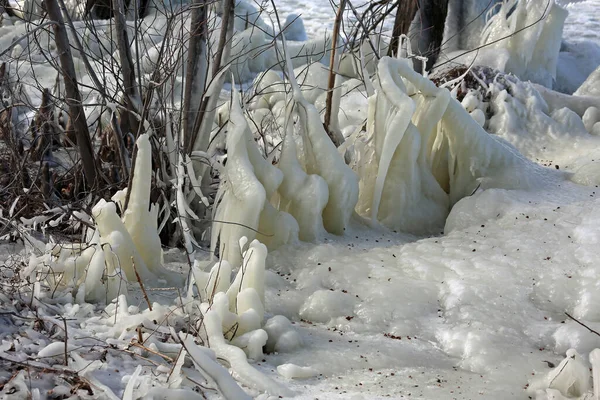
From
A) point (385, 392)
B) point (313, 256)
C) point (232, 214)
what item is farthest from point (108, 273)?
point (385, 392)

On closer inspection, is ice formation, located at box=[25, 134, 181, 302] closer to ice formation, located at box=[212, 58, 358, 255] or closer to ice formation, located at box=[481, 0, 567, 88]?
ice formation, located at box=[212, 58, 358, 255]

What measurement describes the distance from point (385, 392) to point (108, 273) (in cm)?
161

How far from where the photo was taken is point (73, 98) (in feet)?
14.8

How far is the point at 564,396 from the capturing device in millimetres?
2904

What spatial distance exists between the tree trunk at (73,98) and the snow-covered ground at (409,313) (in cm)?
69

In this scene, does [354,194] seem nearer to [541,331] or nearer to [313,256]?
[313,256]

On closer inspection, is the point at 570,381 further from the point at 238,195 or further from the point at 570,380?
the point at 238,195

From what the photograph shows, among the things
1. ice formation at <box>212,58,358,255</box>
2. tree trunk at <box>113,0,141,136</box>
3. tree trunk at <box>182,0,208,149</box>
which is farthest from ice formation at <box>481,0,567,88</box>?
tree trunk at <box>113,0,141,136</box>

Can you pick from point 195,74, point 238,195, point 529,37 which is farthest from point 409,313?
point 529,37

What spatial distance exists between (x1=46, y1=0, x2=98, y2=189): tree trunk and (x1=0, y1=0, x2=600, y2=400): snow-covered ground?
693mm

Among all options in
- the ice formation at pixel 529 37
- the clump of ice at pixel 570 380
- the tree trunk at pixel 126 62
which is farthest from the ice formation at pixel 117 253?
the ice formation at pixel 529 37

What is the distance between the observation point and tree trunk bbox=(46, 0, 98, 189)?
4.39 metres

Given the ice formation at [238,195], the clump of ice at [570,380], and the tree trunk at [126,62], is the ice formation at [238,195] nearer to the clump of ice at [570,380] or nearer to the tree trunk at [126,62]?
the tree trunk at [126,62]

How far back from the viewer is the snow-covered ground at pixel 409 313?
2.89m
